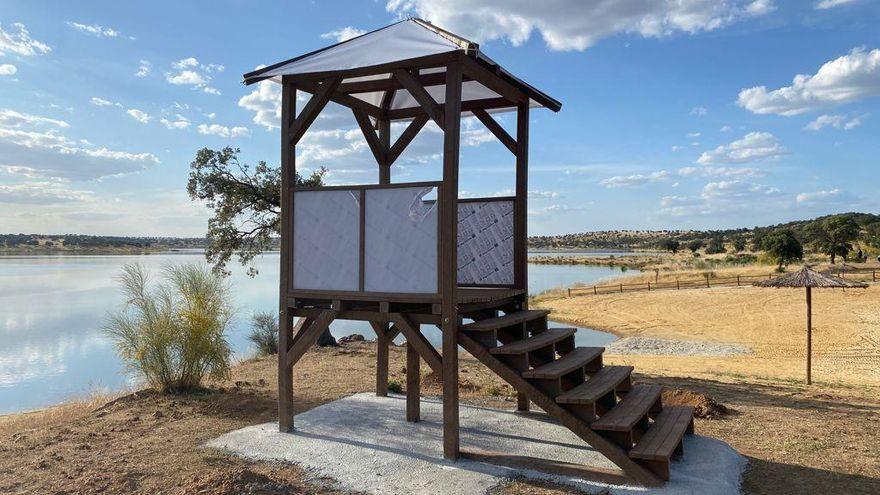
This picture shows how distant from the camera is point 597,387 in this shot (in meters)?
5.92

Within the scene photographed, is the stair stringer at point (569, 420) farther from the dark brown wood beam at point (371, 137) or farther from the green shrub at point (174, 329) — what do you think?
the green shrub at point (174, 329)

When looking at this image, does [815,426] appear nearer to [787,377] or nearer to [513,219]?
[513,219]

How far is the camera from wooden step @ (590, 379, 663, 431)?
5.34 m

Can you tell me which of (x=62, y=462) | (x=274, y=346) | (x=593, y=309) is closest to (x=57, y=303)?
(x=274, y=346)

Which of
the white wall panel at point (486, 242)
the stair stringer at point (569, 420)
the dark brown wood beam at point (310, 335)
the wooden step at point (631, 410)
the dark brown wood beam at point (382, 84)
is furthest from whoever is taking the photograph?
the white wall panel at point (486, 242)

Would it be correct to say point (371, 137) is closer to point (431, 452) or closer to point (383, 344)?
point (383, 344)

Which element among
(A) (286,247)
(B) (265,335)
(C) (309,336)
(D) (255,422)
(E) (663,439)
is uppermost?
(A) (286,247)

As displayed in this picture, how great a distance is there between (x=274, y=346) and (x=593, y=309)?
68.2 ft

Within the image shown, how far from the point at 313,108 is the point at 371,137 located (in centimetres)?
174

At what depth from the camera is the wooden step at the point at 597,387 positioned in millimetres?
5477

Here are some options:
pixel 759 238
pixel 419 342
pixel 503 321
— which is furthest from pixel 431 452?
pixel 759 238

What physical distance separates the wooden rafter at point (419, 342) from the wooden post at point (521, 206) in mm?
2050

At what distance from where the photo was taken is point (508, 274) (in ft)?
26.3

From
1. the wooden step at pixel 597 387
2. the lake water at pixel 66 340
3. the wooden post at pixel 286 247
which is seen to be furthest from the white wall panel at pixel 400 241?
the lake water at pixel 66 340
